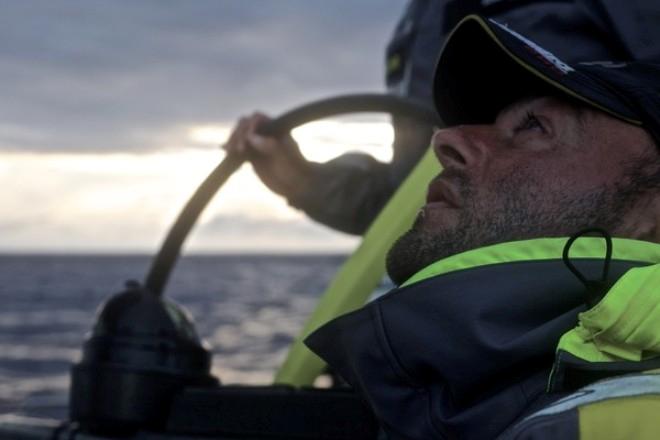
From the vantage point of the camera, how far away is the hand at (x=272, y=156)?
2.38 metres

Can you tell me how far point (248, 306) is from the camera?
42.0 m

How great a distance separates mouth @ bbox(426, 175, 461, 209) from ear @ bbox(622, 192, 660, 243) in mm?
224

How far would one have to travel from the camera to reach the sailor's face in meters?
1.49

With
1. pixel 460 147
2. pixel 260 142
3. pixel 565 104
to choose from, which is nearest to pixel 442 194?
pixel 460 147

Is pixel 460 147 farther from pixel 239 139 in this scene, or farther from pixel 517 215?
pixel 239 139

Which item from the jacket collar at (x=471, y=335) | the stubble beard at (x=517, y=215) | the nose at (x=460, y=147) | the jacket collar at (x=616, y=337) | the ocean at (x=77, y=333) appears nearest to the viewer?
the jacket collar at (x=616, y=337)

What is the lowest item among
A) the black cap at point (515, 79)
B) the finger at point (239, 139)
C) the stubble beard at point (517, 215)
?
the stubble beard at point (517, 215)

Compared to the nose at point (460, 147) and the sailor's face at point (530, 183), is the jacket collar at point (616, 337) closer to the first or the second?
the sailor's face at point (530, 183)

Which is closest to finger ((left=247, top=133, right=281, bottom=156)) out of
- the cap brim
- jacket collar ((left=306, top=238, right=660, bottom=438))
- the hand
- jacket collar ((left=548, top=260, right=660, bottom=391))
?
the hand

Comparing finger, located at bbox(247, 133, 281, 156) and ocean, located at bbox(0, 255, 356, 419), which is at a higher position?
finger, located at bbox(247, 133, 281, 156)

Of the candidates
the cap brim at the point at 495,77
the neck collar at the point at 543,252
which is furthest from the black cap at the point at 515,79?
the neck collar at the point at 543,252

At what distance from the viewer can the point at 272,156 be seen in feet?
8.14

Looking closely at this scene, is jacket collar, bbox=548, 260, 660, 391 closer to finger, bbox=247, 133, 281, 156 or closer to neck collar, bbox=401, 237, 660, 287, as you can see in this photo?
neck collar, bbox=401, 237, 660, 287

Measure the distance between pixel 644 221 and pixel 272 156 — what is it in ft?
3.68
